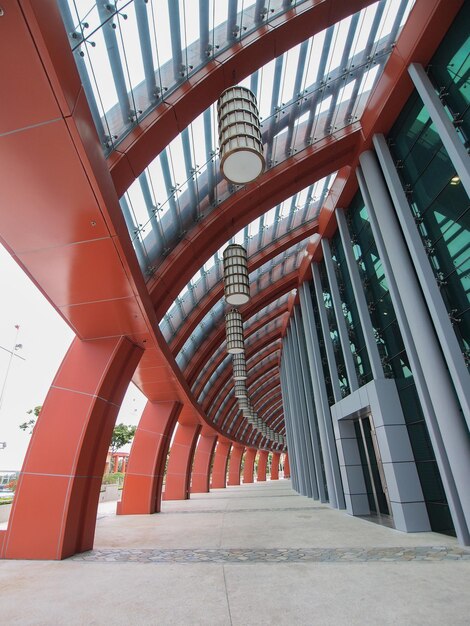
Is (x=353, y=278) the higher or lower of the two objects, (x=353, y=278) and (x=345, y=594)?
the higher

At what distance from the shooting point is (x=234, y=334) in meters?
17.2

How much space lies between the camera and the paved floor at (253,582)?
4.62 meters

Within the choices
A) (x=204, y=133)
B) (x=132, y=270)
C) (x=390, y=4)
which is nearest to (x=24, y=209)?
(x=132, y=270)

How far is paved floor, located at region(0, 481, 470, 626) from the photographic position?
462 centimetres

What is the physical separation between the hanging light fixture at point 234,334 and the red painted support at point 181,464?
14.1m

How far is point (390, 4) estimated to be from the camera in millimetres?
9758

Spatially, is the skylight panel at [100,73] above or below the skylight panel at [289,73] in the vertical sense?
below

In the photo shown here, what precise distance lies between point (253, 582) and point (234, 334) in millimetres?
11685

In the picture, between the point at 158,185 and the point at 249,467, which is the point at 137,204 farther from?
the point at 249,467

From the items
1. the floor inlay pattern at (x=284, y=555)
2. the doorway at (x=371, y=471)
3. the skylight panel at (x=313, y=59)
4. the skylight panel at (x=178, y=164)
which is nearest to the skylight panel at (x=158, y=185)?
the skylight panel at (x=178, y=164)

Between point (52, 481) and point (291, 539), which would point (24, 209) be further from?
point (291, 539)

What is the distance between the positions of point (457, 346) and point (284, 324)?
21920mm

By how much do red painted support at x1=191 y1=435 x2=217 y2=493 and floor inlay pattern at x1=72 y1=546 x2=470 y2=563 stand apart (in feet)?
94.3

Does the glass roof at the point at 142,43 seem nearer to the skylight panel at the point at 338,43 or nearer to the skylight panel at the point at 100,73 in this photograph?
the skylight panel at the point at 100,73
